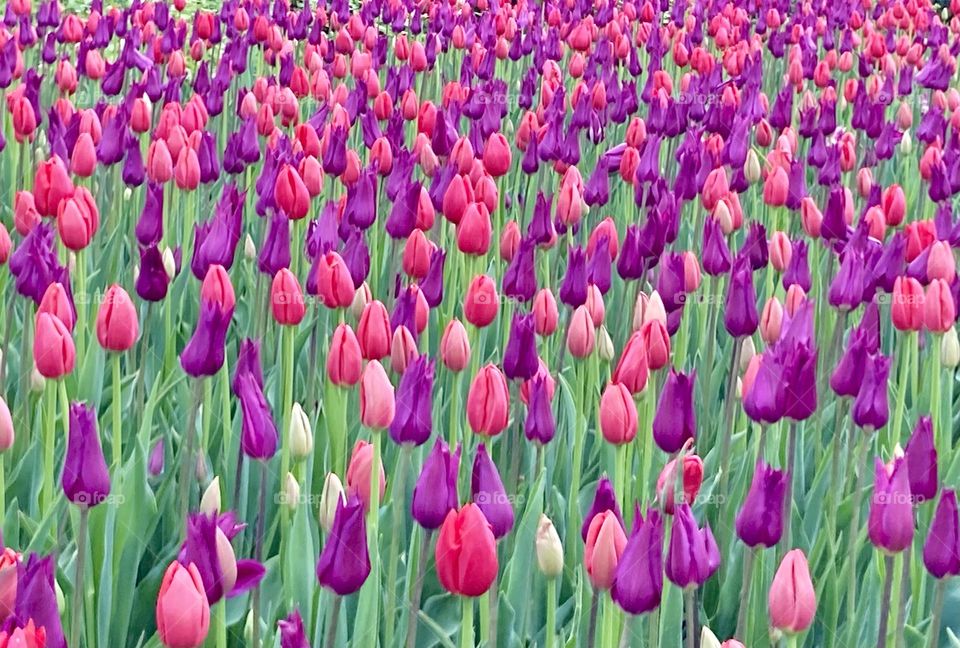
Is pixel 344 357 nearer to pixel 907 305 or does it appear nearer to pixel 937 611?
pixel 937 611

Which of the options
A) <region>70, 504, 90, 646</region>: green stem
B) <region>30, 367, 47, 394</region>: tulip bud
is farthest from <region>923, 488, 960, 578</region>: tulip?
<region>30, 367, 47, 394</region>: tulip bud

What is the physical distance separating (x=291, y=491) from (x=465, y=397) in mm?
863

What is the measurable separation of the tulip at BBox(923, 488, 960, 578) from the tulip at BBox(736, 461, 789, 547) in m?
0.19

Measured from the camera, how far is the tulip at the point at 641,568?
1383 millimetres

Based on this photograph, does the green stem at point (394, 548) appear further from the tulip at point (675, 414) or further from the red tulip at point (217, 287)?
the red tulip at point (217, 287)

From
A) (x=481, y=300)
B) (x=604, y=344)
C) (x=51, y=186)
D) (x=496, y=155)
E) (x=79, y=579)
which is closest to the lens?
(x=79, y=579)

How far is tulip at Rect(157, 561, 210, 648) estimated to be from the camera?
1.28 m

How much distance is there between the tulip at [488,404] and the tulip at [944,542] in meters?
0.61

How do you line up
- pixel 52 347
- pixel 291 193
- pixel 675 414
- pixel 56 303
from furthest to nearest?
pixel 291 193 → pixel 56 303 → pixel 52 347 → pixel 675 414

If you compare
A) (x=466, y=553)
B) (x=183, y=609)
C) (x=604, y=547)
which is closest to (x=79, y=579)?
(x=183, y=609)

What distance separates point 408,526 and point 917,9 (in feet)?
20.9

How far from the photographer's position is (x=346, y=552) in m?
1.43

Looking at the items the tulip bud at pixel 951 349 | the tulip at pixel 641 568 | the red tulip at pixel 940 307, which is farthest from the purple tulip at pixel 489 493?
the tulip bud at pixel 951 349

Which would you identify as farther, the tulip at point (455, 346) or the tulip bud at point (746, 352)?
the tulip bud at point (746, 352)
